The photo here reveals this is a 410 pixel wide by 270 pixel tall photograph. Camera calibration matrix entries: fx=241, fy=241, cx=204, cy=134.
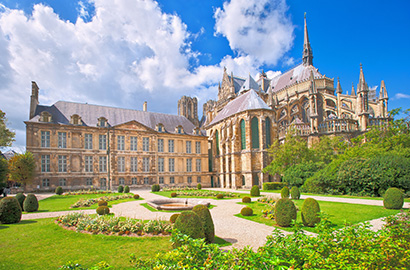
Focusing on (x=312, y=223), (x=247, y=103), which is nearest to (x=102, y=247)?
(x=312, y=223)

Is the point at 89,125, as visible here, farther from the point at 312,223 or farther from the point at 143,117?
the point at 312,223

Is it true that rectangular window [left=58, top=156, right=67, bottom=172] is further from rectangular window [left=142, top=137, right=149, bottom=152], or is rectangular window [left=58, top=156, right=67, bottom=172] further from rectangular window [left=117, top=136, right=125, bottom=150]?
rectangular window [left=142, top=137, right=149, bottom=152]

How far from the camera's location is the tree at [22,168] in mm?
30141

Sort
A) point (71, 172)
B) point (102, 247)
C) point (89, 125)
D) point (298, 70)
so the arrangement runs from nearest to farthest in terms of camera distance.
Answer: point (102, 247) < point (71, 172) < point (89, 125) < point (298, 70)

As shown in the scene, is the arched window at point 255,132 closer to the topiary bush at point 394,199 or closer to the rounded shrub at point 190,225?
the topiary bush at point 394,199

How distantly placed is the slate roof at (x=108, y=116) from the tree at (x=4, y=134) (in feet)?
11.4

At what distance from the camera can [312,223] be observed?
35.4ft

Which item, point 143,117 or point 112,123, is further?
point 143,117

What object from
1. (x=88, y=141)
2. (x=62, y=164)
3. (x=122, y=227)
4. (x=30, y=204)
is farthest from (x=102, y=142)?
(x=122, y=227)

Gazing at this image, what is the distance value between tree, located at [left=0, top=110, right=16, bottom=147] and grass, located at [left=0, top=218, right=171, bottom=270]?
96.2ft

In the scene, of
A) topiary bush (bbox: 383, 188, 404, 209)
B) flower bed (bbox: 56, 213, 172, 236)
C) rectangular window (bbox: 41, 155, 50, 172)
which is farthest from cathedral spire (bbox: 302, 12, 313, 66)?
flower bed (bbox: 56, 213, 172, 236)

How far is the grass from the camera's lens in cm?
710

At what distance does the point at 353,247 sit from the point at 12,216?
48.1ft

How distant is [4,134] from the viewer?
112 ft
